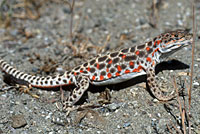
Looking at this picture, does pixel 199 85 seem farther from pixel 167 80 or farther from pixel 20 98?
pixel 20 98

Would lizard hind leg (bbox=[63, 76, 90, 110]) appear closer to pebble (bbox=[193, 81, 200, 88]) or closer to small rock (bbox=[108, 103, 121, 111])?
small rock (bbox=[108, 103, 121, 111])

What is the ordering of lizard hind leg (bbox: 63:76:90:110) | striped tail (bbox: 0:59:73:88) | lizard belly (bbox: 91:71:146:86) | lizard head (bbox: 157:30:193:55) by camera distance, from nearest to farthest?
lizard head (bbox: 157:30:193:55) → lizard hind leg (bbox: 63:76:90:110) → lizard belly (bbox: 91:71:146:86) → striped tail (bbox: 0:59:73:88)

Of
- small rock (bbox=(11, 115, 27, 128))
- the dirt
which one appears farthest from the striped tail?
small rock (bbox=(11, 115, 27, 128))

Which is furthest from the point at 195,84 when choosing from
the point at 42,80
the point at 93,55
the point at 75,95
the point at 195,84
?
the point at 42,80

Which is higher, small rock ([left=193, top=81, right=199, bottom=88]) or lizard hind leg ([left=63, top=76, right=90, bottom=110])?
small rock ([left=193, top=81, right=199, bottom=88])

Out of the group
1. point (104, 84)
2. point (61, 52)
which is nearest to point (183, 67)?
point (104, 84)

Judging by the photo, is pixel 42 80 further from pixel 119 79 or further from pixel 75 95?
pixel 119 79
